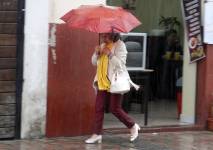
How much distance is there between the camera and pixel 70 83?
31.1 ft

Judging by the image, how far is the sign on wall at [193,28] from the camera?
10977 millimetres

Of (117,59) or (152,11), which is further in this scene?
(152,11)

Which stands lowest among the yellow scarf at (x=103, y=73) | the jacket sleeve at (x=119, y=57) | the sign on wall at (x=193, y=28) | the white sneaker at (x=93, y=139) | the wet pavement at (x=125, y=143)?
the wet pavement at (x=125, y=143)

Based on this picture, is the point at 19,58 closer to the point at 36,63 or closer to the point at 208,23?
the point at 36,63

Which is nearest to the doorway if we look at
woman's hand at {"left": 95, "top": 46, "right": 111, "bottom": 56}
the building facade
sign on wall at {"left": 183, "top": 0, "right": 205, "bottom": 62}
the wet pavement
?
sign on wall at {"left": 183, "top": 0, "right": 205, "bottom": 62}

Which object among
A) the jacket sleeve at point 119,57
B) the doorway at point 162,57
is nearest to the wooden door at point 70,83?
the jacket sleeve at point 119,57

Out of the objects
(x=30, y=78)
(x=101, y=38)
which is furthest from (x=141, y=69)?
(x=30, y=78)

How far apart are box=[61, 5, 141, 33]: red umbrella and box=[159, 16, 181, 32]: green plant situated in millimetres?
3058

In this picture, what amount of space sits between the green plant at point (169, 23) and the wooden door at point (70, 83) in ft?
8.84

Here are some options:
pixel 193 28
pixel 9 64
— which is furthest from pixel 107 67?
pixel 193 28

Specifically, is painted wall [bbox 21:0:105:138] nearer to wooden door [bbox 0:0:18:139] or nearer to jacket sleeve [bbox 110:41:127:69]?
wooden door [bbox 0:0:18:139]

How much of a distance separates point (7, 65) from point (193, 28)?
3.68m

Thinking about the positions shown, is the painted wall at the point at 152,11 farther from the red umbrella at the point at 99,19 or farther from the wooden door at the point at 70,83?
the red umbrella at the point at 99,19

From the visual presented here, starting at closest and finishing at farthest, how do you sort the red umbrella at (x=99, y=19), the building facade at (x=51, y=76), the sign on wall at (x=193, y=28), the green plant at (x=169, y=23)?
the red umbrella at (x=99, y=19), the building facade at (x=51, y=76), the sign on wall at (x=193, y=28), the green plant at (x=169, y=23)
